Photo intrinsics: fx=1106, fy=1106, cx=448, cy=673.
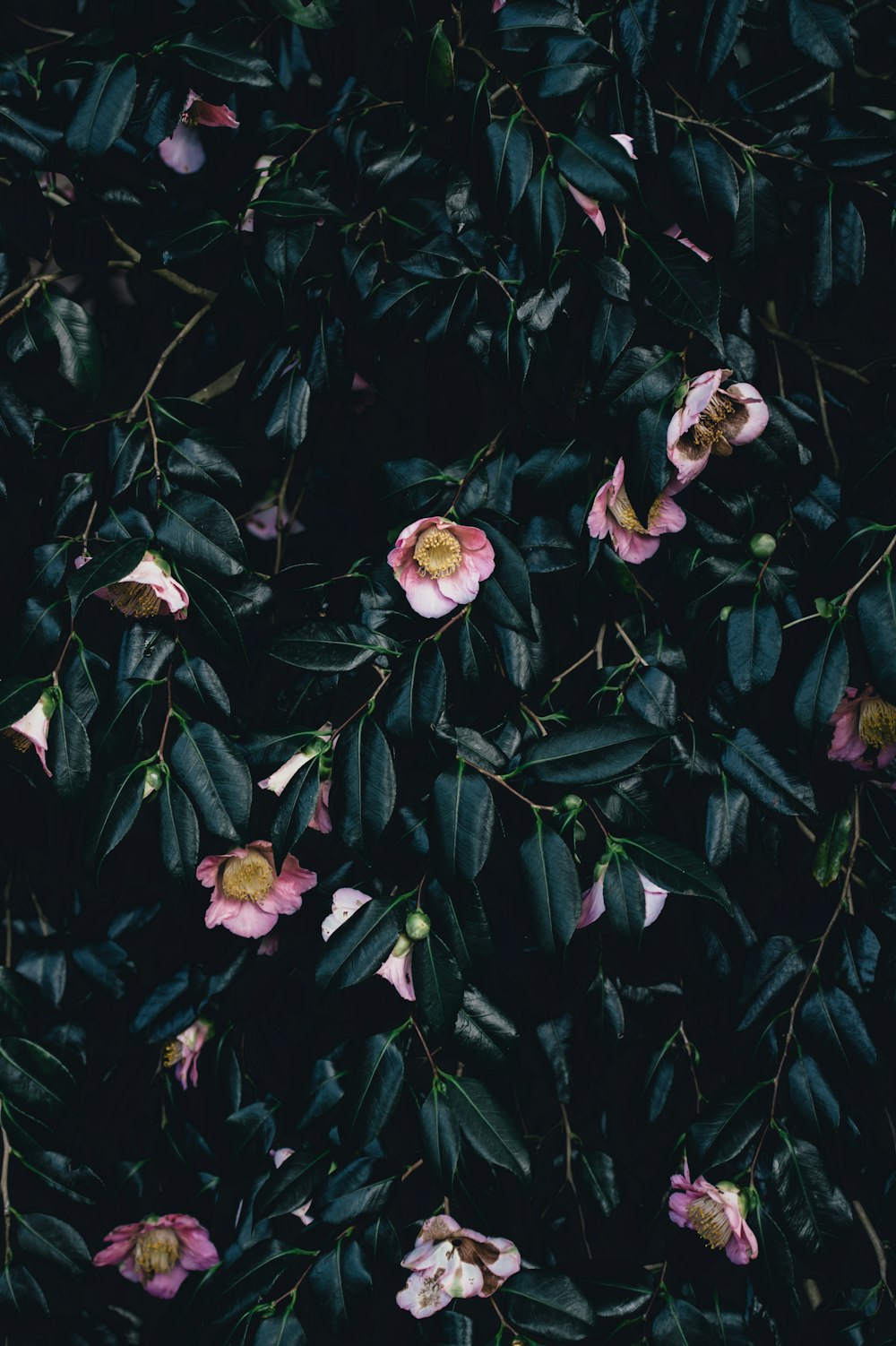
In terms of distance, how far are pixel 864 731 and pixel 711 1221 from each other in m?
0.49

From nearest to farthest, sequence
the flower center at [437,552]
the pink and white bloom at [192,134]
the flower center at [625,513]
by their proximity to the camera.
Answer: the flower center at [437,552] → the flower center at [625,513] → the pink and white bloom at [192,134]

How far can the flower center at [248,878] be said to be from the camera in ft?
3.55

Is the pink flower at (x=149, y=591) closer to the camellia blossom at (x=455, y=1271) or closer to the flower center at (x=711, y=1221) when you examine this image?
the camellia blossom at (x=455, y=1271)

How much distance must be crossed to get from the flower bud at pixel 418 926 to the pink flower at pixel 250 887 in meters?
0.17

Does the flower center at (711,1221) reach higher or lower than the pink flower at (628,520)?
lower

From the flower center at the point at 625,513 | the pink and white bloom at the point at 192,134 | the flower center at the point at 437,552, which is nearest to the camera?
the flower center at the point at 437,552

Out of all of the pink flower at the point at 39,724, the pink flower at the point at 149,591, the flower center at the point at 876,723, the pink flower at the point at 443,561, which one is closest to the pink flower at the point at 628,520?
the pink flower at the point at 443,561

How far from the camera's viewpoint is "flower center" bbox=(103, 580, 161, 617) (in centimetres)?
103

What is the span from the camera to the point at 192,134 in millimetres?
1299

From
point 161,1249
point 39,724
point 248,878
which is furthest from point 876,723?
point 161,1249

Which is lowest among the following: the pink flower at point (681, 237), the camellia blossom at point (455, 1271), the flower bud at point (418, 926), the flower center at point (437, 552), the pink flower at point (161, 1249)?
the pink flower at point (161, 1249)

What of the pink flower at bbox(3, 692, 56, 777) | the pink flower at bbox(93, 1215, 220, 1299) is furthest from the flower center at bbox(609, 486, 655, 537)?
the pink flower at bbox(93, 1215, 220, 1299)

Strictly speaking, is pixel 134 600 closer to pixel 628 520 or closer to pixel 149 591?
pixel 149 591

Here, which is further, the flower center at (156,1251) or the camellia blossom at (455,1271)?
the flower center at (156,1251)
